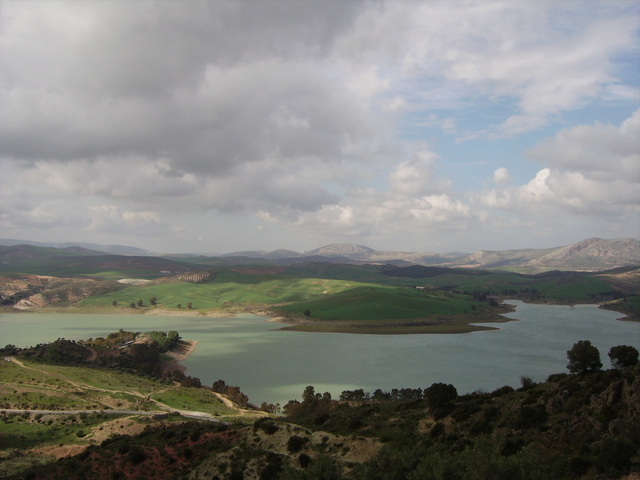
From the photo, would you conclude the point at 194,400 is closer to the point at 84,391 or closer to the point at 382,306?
the point at 84,391

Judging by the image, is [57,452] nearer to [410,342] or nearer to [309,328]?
[410,342]

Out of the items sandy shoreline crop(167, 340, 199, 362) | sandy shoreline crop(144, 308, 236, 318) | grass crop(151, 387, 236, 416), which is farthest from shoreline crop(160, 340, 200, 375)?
sandy shoreline crop(144, 308, 236, 318)

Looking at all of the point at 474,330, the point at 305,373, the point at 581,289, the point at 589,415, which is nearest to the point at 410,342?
the point at 474,330

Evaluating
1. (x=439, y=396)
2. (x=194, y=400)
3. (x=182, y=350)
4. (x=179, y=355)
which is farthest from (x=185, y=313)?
(x=439, y=396)

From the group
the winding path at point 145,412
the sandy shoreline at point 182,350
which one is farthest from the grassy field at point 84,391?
the sandy shoreline at point 182,350

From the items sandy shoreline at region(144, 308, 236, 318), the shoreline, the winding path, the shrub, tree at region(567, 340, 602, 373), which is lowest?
sandy shoreline at region(144, 308, 236, 318)

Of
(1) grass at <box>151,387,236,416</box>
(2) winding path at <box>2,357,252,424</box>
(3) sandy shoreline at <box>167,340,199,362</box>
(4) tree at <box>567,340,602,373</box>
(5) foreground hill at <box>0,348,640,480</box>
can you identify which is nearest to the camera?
(5) foreground hill at <box>0,348,640,480</box>

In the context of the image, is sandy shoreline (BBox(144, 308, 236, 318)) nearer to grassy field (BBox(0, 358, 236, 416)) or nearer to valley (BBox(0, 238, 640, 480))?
valley (BBox(0, 238, 640, 480))

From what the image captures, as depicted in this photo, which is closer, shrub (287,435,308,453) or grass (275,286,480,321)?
shrub (287,435,308,453)

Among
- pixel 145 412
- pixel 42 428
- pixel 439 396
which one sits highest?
pixel 439 396
